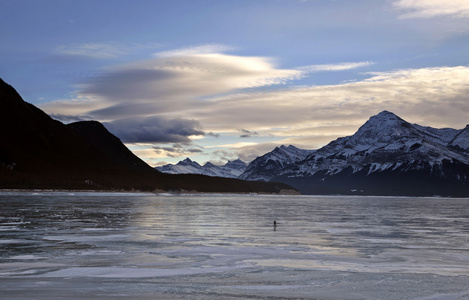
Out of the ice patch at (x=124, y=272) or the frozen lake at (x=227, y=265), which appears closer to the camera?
the frozen lake at (x=227, y=265)

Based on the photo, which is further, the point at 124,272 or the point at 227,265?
the point at 227,265

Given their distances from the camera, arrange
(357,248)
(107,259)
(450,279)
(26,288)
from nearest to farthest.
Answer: (26,288) → (450,279) → (107,259) → (357,248)

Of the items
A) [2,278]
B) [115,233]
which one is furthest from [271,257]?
[115,233]

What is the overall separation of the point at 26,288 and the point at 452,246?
82.3 feet

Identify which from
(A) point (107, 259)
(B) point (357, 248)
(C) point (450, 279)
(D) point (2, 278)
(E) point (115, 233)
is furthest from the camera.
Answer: (E) point (115, 233)

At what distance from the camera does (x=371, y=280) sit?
19.7m

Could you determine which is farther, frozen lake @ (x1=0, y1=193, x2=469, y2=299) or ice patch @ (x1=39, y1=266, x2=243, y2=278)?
ice patch @ (x1=39, y1=266, x2=243, y2=278)

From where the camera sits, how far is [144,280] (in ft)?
62.5

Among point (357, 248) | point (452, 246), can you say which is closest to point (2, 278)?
point (357, 248)

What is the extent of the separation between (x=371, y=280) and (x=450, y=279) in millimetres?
3206

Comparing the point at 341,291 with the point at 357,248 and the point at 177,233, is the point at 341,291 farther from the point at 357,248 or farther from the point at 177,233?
the point at 177,233

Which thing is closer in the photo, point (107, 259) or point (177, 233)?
point (107, 259)

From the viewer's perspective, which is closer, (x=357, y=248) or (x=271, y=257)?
(x=271, y=257)

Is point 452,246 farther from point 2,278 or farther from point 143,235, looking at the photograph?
point 2,278
